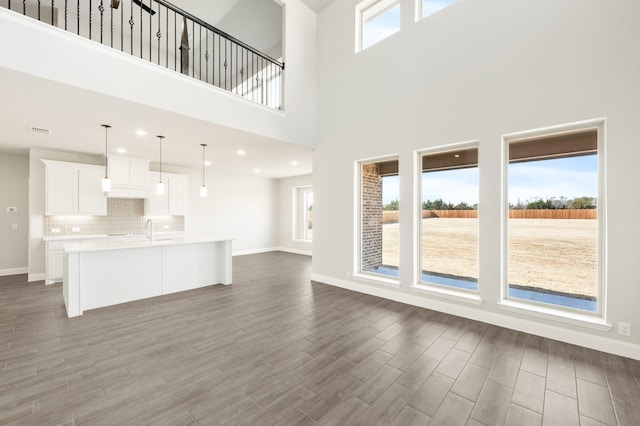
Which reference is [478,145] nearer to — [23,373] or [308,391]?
[308,391]

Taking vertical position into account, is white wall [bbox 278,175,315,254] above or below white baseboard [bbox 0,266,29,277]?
above

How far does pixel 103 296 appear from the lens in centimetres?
393

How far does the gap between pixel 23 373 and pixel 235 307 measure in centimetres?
208

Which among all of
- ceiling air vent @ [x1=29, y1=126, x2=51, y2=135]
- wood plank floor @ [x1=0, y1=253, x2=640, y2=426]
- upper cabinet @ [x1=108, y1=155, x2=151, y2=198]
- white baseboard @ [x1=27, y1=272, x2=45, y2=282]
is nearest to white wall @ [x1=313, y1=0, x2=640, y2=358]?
wood plank floor @ [x1=0, y1=253, x2=640, y2=426]

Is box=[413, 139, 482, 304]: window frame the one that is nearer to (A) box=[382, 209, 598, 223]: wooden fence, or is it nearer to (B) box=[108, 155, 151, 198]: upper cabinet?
(A) box=[382, 209, 598, 223]: wooden fence

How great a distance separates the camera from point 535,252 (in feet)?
10.5

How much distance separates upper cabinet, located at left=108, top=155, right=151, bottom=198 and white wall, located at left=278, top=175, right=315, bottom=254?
4.47 meters

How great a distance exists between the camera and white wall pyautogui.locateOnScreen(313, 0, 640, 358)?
259 centimetres

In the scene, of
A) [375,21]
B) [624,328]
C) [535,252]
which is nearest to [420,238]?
[535,252]

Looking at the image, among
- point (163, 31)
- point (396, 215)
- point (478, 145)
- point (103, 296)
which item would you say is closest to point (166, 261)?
point (103, 296)

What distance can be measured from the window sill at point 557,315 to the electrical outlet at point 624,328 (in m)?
0.08

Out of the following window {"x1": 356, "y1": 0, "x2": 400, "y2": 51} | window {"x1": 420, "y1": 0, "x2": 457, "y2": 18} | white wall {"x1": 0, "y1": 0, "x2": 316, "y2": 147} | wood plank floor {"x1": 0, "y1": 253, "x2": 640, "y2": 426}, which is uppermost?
window {"x1": 356, "y1": 0, "x2": 400, "y2": 51}

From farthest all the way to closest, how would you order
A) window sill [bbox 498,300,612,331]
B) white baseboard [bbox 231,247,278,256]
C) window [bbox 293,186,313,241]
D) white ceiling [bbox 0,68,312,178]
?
1. window [bbox 293,186,313,241]
2. white baseboard [bbox 231,247,278,256]
3. white ceiling [bbox 0,68,312,178]
4. window sill [bbox 498,300,612,331]

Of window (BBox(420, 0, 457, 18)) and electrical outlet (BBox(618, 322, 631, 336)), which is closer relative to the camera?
electrical outlet (BBox(618, 322, 631, 336))
